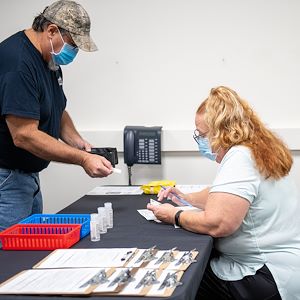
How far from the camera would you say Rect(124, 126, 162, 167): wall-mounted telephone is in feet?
9.77

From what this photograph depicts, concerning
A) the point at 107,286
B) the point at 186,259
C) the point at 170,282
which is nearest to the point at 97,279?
the point at 107,286

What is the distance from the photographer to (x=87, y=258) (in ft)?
4.34

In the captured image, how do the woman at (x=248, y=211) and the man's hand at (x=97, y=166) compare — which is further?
the man's hand at (x=97, y=166)

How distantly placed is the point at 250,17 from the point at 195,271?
213 centimetres

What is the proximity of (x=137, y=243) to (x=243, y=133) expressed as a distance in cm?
54

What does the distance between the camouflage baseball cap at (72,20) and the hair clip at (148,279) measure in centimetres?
117

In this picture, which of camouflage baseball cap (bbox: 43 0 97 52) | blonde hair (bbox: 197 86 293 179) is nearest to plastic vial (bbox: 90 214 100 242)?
blonde hair (bbox: 197 86 293 179)

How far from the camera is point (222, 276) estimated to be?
5.39 feet

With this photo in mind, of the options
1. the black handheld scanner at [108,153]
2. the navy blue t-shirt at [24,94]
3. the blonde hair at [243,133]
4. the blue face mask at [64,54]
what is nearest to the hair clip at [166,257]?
the blonde hair at [243,133]

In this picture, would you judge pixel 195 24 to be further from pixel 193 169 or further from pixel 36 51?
pixel 36 51

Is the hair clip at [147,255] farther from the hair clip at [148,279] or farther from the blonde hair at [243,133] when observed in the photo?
the blonde hair at [243,133]

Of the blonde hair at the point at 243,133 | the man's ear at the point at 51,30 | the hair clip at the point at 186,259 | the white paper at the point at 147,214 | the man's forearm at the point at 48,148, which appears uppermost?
the man's ear at the point at 51,30

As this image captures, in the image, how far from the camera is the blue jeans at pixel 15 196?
194 centimetres

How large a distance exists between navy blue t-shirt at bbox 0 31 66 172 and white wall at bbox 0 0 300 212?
96cm
